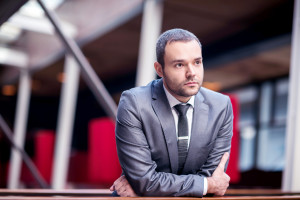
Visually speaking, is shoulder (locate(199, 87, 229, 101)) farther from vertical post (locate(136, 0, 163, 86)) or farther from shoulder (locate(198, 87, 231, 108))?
vertical post (locate(136, 0, 163, 86))

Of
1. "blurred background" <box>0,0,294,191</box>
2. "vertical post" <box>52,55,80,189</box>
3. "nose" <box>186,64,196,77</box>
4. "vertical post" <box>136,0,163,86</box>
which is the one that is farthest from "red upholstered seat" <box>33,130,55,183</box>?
"nose" <box>186,64,196,77</box>

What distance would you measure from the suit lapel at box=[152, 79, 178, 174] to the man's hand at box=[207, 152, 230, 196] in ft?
0.55

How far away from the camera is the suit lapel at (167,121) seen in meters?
1.77

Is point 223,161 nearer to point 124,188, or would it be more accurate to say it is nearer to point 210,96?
point 210,96

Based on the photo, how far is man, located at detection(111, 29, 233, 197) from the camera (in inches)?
67.2

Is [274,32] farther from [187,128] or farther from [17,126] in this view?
[17,126]

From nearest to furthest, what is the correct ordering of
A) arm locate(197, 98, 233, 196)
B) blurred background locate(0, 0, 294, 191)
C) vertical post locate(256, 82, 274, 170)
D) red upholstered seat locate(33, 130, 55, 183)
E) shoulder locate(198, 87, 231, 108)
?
arm locate(197, 98, 233, 196)
shoulder locate(198, 87, 231, 108)
blurred background locate(0, 0, 294, 191)
red upholstered seat locate(33, 130, 55, 183)
vertical post locate(256, 82, 274, 170)

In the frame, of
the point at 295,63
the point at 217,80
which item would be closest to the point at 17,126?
the point at 217,80

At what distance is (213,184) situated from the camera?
178 cm

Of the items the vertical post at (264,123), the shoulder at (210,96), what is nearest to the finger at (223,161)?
the shoulder at (210,96)

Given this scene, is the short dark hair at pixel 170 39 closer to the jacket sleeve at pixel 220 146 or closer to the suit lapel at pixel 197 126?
the suit lapel at pixel 197 126

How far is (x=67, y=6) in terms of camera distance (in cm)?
845

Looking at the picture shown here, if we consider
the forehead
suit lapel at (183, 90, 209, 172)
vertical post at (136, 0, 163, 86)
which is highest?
vertical post at (136, 0, 163, 86)

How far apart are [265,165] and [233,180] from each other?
22.3ft
